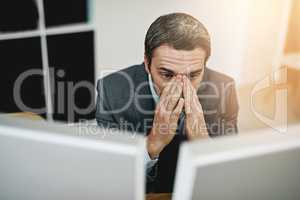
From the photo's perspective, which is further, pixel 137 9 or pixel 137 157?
pixel 137 9

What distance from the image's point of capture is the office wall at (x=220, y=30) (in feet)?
4.65

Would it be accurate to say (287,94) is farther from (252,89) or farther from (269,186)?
(269,186)

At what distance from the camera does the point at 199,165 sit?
0.66 m

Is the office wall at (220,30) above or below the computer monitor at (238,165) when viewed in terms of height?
above

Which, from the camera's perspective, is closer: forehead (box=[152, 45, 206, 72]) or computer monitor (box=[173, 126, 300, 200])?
computer monitor (box=[173, 126, 300, 200])

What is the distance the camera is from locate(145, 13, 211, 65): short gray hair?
143 centimetres

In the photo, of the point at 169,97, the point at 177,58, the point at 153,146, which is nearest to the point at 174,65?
the point at 177,58

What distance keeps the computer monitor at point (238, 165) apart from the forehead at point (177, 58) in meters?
0.73

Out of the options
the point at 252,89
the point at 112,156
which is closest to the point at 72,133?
the point at 112,156

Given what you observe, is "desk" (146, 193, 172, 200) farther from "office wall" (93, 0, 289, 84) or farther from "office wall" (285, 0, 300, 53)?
"office wall" (285, 0, 300, 53)

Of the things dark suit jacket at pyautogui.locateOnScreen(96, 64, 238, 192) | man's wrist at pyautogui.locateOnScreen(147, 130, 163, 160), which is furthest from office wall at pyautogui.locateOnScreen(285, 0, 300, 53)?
man's wrist at pyautogui.locateOnScreen(147, 130, 163, 160)

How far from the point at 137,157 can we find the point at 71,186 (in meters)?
0.20

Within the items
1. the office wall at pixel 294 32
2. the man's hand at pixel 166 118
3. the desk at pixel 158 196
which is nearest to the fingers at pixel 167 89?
the man's hand at pixel 166 118

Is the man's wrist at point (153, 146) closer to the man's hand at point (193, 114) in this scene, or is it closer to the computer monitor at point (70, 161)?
the man's hand at point (193, 114)
